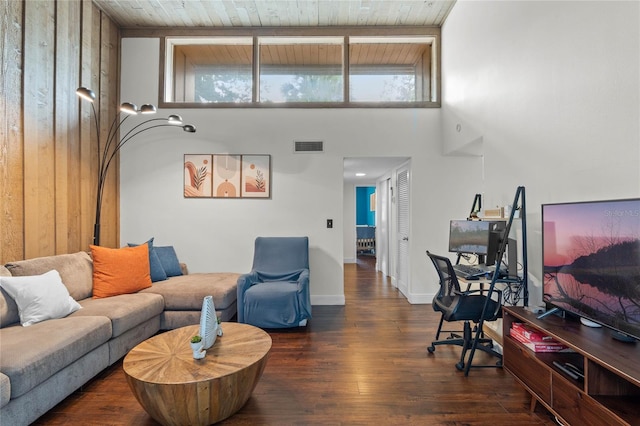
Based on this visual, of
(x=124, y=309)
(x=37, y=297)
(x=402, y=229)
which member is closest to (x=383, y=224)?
(x=402, y=229)

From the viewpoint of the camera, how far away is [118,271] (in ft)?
9.66

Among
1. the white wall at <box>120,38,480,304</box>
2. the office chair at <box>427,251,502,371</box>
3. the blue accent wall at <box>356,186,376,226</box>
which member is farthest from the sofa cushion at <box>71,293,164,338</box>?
the blue accent wall at <box>356,186,376,226</box>

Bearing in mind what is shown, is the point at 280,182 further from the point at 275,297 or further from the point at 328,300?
the point at 328,300

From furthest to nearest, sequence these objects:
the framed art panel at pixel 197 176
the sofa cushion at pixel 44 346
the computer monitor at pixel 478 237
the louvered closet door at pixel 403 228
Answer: the louvered closet door at pixel 403 228 → the framed art panel at pixel 197 176 → the computer monitor at pixel 478 237 → the sofa cushion at pixel 44 346

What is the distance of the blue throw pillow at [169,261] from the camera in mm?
3626

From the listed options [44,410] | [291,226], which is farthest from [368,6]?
[44,410]

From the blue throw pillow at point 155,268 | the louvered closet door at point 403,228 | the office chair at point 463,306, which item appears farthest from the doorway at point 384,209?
the blue throw pillow at point 155,268

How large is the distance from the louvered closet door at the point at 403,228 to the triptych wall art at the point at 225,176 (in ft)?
6.46

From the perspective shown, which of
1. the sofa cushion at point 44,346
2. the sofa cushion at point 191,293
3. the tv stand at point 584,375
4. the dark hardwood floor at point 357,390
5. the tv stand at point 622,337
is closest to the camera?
the tv stand at point 584,375

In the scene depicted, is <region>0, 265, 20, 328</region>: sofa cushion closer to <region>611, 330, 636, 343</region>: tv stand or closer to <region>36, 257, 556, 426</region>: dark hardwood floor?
<region>36, 257, 556, 426</region>: dark hardwood floor

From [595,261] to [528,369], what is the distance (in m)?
0.77

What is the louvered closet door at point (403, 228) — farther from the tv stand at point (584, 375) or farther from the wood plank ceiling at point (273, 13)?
the tv stand at point (584, 375)

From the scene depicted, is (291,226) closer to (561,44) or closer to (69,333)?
(69,333)

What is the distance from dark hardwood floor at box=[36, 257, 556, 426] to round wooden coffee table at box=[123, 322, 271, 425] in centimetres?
23
